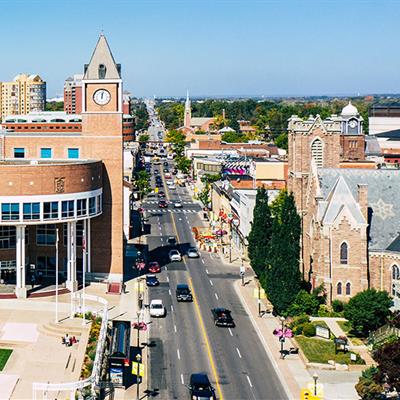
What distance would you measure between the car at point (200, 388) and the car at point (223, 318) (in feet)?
47.8

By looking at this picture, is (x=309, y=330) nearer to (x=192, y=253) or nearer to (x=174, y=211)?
(x=192, y=253)

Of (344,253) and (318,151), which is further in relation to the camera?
(318,151)

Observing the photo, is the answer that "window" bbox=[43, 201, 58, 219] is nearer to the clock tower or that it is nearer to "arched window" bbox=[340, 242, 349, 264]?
the clock tower

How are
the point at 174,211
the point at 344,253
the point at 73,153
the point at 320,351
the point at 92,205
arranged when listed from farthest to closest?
the point at 174,211
the point at 73,153
the point at 92,205
the point at 344,253
the point at 320,351

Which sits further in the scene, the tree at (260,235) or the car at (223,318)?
the tree at (260,235)

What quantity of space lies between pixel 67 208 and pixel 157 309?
14.2m

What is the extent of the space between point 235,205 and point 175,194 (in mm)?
63610

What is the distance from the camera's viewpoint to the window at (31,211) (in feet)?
236

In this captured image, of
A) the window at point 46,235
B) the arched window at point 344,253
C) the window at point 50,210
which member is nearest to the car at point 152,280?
the window at point 46,235

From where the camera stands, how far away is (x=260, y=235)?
273ft

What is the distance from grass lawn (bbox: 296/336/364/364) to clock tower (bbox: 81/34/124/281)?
90.2 feet

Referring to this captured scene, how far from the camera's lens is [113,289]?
7919cm

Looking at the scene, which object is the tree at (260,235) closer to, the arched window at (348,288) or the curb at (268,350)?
the curb at (268,350)

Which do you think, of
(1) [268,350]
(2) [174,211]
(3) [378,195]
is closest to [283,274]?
(1) [268,350]
